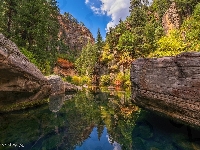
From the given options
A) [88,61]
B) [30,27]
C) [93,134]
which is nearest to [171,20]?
[88,61]

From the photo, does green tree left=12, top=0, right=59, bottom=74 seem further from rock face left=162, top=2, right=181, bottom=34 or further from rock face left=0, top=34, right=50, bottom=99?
rock face left=162, top=2, right=181, bottom=34

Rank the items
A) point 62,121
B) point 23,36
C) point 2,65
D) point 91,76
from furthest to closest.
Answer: point 91,76, point 23,36, point 62,121, point 2,65

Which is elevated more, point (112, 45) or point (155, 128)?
point (112, 45)

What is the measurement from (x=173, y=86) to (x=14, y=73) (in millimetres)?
8540

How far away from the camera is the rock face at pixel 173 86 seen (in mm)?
7301

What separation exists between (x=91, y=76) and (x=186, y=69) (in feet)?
181

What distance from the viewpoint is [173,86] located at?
840 cm

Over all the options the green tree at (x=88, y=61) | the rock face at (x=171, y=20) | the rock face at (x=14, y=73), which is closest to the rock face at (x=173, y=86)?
the rock face at (x=14, y=73)

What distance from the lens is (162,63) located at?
931 cm

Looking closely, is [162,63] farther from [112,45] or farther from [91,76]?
[91,76]

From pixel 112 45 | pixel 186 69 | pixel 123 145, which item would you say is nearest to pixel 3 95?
pixel 123 145

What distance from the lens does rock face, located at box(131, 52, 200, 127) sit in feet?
24.0

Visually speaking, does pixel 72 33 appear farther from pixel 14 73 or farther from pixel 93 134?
pixel 93 134

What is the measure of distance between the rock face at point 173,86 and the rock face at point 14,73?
7194 mm
